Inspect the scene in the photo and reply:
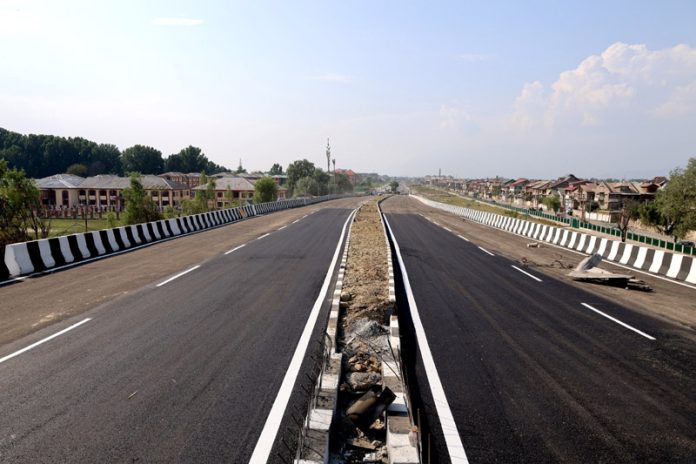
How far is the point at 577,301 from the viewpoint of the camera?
10.5m

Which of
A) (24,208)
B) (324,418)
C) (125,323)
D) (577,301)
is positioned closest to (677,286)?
(577,301)

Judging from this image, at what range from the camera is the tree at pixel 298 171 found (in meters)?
149

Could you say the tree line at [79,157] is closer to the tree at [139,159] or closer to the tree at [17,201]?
the tree at [139,159]

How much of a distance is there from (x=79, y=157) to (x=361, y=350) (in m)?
157

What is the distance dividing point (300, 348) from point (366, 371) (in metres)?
1.29

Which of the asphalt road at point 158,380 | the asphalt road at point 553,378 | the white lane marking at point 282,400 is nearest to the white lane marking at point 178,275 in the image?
the asphalt road at point 158,380

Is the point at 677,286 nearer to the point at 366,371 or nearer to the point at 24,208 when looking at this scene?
the point at 366,371

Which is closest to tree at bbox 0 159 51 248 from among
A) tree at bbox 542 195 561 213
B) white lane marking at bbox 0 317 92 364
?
white lane marking at bbox 0 317 92 364

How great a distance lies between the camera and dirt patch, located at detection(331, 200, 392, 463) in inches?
173

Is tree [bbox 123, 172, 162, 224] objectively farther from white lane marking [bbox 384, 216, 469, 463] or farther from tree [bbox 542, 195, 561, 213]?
tree [bbox 542, 195, 561, 213]

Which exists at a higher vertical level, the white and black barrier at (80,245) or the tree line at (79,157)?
the tree line at (79,157)

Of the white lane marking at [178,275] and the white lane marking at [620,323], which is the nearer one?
the white lane marking at [620,323]

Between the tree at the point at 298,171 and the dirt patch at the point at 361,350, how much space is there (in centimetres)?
13812

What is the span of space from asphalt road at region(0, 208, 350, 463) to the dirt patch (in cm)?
50
